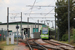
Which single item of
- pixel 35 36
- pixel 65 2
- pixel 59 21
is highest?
pixel 65 2

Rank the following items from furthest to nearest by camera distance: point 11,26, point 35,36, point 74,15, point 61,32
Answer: point 11,26, point 35,36, point 61,32, point 74,15

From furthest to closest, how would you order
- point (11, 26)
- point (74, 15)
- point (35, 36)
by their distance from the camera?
1. point (11, 26)
2. point (35, 36)
3. point (74, 15)

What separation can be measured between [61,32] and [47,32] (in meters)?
4.28

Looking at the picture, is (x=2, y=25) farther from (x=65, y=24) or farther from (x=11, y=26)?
(x=65, y=24)

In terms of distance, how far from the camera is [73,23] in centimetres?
4284

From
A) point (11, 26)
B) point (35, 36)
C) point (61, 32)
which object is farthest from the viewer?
point (11, 26)

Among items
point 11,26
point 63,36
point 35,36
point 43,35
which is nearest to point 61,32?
point 63,36

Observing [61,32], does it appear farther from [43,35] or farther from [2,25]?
[2,25]

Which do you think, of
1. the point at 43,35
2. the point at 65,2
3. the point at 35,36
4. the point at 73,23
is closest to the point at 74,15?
the point at 73,23

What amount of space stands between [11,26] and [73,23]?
111 ft

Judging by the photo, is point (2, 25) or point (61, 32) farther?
point (2, 25)

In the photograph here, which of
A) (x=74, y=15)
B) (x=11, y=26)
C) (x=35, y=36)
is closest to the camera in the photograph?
(x=74, y=15)

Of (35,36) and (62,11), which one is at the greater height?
(62,11)

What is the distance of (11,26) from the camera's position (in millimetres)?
71562
